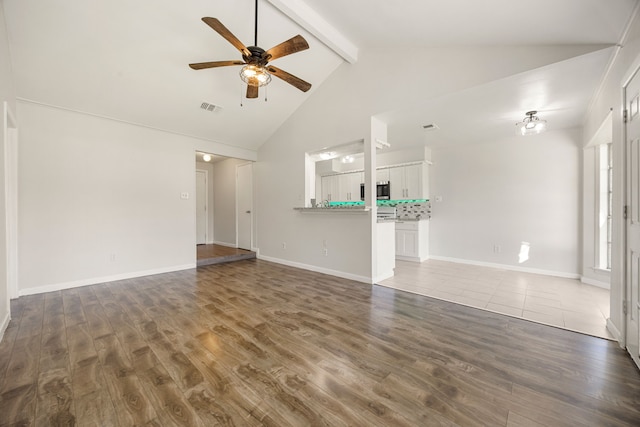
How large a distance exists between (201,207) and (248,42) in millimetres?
5390

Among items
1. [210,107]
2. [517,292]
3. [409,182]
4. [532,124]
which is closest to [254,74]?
[210,107]

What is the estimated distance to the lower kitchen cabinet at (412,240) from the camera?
546 cm

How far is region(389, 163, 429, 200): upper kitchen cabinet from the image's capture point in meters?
5.61

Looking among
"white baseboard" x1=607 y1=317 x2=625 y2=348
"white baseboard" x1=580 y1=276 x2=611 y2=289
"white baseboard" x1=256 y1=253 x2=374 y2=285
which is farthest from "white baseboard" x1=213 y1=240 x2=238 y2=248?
"white baseboard" x1=580 y1=276 x2=611 y2=289

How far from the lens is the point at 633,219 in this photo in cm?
193

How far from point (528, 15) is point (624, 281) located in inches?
92.8

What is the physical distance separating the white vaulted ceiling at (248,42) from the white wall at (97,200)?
1.32 ft

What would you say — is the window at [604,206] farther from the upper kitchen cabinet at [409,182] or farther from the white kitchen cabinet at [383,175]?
the white kitchen cabinet at [383,175]

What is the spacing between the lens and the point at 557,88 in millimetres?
2855

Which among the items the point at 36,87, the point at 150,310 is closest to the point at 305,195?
the point at 150,310

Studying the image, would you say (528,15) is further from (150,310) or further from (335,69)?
(150,310)

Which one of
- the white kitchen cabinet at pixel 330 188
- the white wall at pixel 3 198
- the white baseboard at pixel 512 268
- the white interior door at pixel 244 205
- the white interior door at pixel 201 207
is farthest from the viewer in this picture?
the white interior door at pixel 201 207

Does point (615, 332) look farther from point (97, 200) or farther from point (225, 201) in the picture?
point (225, 201)

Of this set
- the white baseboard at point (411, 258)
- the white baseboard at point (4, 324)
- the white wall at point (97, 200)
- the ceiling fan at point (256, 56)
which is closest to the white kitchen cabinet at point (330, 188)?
the white baseboard at point (411, 258)
